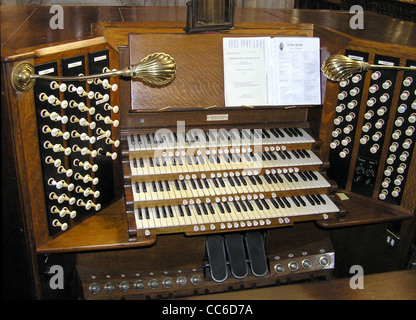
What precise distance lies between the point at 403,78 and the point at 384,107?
181 millimetres

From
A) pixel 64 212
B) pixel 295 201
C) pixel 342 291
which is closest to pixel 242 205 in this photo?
pixel 295 201

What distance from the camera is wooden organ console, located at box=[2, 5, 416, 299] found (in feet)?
6.96

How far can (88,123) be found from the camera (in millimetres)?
2178

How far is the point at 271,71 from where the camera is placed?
2.50m

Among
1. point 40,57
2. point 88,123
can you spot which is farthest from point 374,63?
point 40,57

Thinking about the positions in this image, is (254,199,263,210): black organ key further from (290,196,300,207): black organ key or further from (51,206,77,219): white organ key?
(51,206,77,219): white organ key

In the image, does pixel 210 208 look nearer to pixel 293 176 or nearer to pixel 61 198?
pixel 293 176

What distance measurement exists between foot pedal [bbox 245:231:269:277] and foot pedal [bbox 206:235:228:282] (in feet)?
0.53

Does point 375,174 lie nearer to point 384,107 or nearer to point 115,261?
point 384,107

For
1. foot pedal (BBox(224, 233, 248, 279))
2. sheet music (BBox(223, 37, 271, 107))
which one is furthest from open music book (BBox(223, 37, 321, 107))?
foot pedal (BBox(224, 233, 248, 279))

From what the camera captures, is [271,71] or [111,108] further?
[271,71]

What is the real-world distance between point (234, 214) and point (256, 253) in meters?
0.48

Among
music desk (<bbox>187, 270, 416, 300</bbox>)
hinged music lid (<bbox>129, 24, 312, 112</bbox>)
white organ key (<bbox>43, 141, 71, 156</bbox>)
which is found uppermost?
hinged music lid (<bbox>129, 24, 312, 112</bbox>)

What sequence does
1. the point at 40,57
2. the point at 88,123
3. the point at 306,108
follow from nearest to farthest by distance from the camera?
1. the point at 40,57
2. the point at 88,123
3. the point at 306,108
